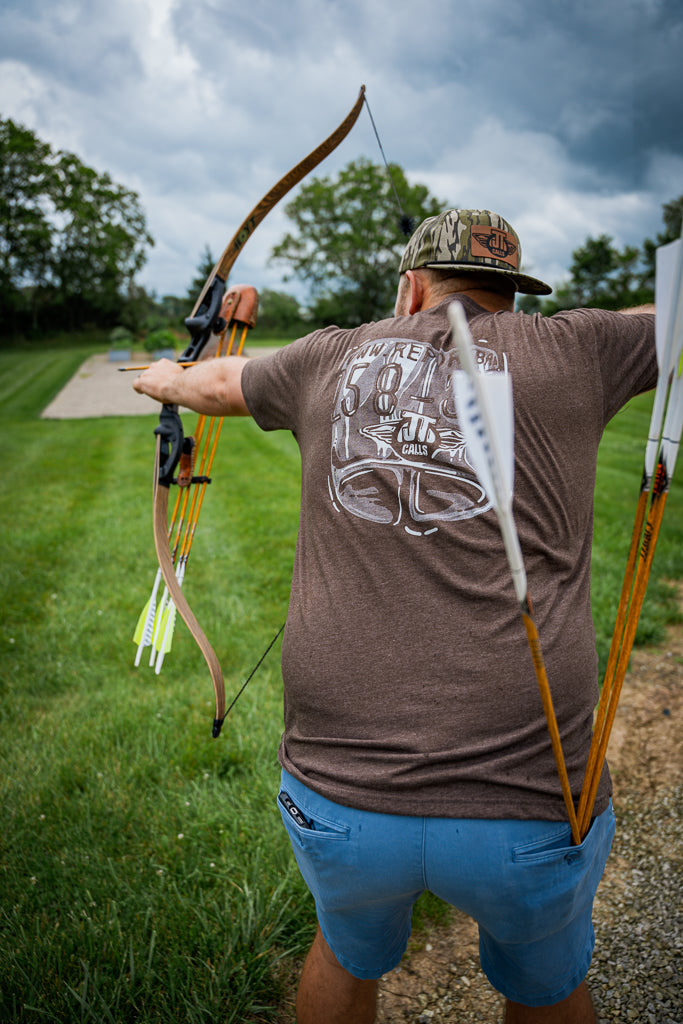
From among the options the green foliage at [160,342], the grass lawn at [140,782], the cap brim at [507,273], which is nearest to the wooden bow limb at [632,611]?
the cap brim at [507,273]

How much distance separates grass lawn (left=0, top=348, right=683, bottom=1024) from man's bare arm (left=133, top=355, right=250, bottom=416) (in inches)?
64.1

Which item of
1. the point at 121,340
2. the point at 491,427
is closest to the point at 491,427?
the point at 491,427

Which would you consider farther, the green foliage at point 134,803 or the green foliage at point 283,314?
the green foliage at point 283,314

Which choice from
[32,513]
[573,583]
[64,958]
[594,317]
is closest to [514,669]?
[573,583]

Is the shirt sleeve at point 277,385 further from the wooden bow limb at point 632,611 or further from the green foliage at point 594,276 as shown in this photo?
the green foliage at point 594,276

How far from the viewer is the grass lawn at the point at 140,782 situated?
1.96m

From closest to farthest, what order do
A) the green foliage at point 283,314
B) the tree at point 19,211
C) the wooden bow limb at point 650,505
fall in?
1. the wooden bow limb at point 650,505
2. the tree at point 19,211
3. the green foliage at point 283,314

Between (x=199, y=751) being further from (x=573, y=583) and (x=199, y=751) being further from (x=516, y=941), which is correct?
(x=573, y=583)

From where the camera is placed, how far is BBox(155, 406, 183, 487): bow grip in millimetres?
2080

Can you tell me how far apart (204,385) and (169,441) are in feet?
1.57

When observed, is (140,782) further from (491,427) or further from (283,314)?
(283,314)

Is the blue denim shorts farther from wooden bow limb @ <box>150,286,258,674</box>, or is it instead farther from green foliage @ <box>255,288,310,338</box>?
green foliage @ <box>255,288,310,338</box>

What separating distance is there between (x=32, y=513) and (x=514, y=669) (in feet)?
21.9

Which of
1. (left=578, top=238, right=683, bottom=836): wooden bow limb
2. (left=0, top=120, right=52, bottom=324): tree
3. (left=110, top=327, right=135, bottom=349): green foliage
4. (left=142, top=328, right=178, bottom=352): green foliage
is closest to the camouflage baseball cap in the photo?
(left=578, top=238, right=683, bottom=836): wooden bow limb
